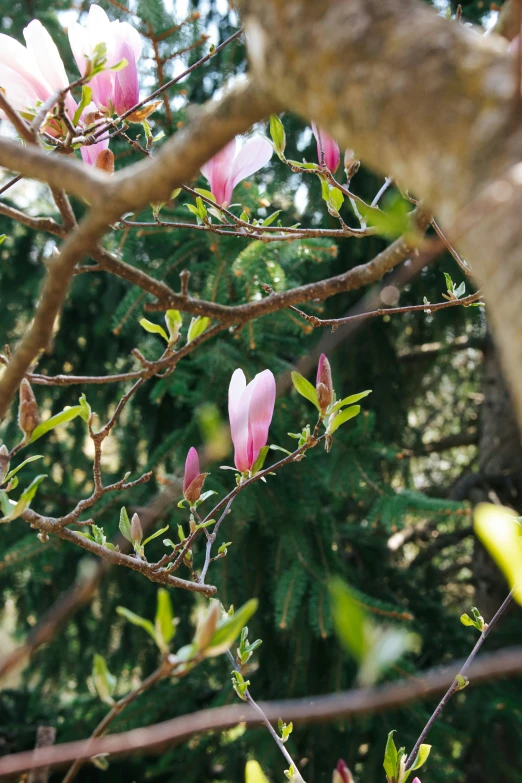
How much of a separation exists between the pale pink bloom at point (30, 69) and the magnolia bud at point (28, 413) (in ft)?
0.96

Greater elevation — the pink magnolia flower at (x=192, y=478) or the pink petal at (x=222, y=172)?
the pink petal at (x=222, y=172)

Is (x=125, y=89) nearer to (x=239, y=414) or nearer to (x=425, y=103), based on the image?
(x=239, y=414)

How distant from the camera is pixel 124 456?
2.45m

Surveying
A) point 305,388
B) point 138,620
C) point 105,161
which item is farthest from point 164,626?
point 105,161

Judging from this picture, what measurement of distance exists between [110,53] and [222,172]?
6.3 inches

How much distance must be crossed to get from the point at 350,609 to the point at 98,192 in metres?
0.24

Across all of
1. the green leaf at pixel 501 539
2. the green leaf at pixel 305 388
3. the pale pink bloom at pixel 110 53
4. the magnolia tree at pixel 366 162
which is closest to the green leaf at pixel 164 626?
the magnolia tree at pixel 366 162

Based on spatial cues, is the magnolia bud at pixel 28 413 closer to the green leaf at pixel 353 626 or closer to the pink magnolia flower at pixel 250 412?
the pink magnolia flower at pixel 250 412

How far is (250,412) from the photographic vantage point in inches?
27.0

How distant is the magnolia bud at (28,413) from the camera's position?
0.51 m

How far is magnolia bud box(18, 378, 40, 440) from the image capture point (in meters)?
0.51

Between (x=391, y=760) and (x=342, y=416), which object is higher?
(x=342, y=416)

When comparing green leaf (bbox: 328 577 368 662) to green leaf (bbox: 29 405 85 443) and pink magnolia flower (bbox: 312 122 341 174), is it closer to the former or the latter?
green leaf (bbox: 29 405 85 443)

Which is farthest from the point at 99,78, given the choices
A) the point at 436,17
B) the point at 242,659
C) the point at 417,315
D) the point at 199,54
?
the point at 417,315
